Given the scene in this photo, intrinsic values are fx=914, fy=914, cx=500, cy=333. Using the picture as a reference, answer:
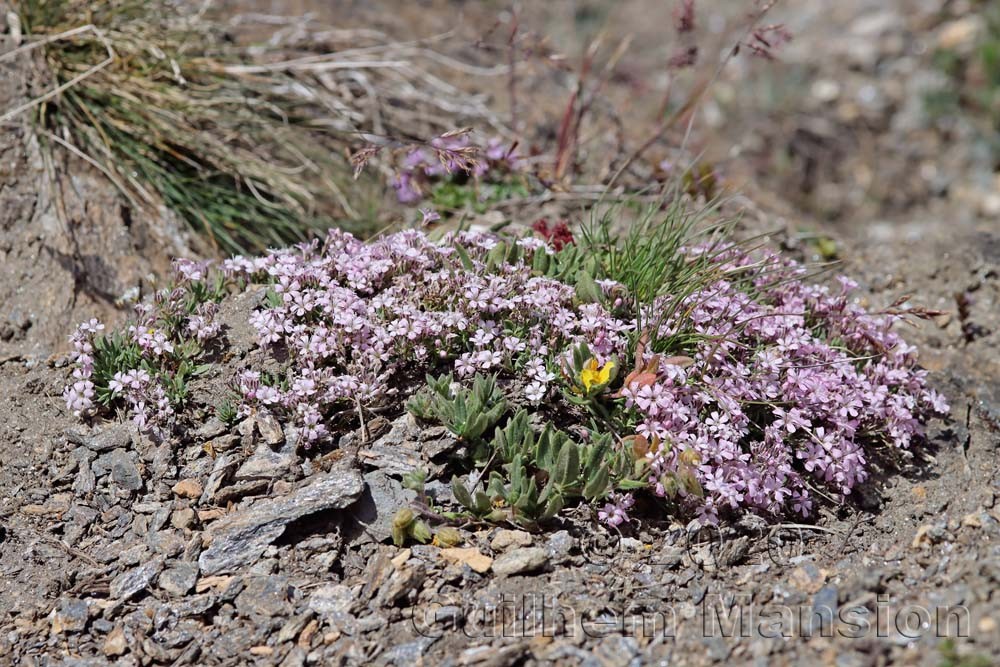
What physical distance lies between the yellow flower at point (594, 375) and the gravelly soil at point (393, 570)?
20.2 inches

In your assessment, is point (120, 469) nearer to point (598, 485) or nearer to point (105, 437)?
point (105, 437)

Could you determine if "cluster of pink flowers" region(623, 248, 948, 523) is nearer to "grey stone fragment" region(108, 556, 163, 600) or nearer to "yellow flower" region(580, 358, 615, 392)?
"yellow flower" region(580, 358, 615, 392)

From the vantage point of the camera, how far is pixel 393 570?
3.25 m

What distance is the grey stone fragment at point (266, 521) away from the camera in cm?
336

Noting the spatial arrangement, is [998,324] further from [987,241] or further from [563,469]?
[563,469]

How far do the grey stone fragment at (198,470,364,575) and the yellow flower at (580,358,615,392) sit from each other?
942 millimetres

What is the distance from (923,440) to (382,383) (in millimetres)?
2427

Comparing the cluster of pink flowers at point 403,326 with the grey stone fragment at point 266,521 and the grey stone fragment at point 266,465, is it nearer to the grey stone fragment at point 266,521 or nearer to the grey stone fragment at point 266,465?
the grey stone fragment at point 266,465

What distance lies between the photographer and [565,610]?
3.13 m

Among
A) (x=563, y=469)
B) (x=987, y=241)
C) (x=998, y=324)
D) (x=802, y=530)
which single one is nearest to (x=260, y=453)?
(x=563, y=469)

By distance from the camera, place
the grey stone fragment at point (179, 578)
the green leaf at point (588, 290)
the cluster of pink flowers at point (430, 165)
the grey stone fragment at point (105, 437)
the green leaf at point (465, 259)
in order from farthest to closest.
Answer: the cluster of pink flowers at point (430, 165) < the green leaf at point (465, 259) < the green leaf at point (588, 290) < the grey stone fragment at point (105, 437) < the grey stone fragment at point (179, 578)

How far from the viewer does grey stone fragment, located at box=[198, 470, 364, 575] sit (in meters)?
3.36

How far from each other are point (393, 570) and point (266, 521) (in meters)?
0.53

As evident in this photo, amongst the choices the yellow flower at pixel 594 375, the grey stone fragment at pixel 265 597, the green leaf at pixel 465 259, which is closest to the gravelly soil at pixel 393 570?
the grey stone fragment at pixel 265 597
